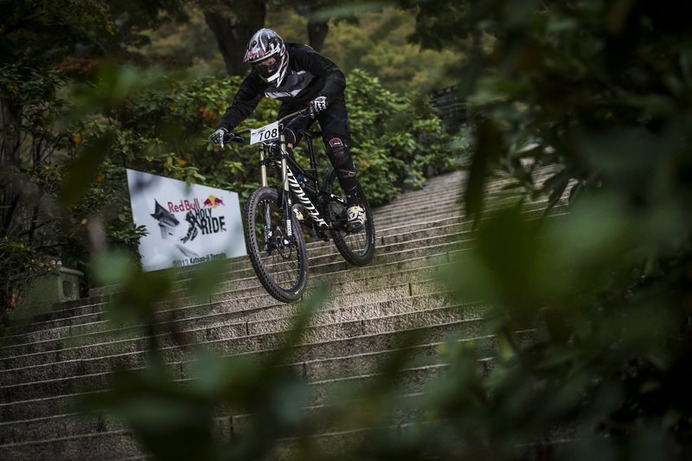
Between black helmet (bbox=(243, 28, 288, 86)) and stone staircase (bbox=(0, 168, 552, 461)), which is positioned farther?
black helmet (bbox=(243, 28, 288, 86))

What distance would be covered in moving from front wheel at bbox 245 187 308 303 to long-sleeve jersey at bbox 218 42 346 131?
0.69 meters

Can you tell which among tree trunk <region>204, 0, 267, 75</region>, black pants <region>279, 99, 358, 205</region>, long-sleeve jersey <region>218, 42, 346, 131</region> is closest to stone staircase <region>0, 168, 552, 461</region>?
black pants <region>279, 99, 358, 205</region>

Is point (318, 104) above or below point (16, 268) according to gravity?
above

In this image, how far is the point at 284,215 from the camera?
629cm

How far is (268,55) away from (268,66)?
10cm

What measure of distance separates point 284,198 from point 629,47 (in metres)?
5.06

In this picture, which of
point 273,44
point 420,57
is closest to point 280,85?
point 273,44

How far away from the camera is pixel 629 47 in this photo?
134 cm

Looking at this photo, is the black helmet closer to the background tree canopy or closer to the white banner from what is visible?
the white banner

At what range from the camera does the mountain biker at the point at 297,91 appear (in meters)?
6.34

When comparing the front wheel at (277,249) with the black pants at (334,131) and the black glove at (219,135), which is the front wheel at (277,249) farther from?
the black pants at (334,131)

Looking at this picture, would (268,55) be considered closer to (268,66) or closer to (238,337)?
(268,66)

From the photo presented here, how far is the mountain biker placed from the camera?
6344 millimetres

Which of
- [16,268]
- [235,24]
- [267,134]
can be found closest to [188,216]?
[16,268]
